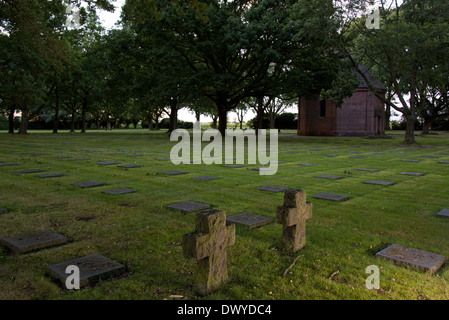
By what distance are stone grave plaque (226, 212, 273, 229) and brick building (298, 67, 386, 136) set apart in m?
29.4

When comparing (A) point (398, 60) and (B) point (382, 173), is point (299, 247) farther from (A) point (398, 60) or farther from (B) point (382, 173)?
(A) point (398, 60)

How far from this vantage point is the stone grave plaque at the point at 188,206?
4810 mm

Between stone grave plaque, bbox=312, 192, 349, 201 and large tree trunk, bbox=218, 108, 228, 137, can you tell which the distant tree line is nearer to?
large tree trunk, bbox=218, 108, 228, 137

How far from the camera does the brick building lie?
108ft

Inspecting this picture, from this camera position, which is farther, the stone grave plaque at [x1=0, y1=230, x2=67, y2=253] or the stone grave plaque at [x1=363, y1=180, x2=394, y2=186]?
the stone grave plaque at [x1=363, y1=180, x2=394, y2=186]

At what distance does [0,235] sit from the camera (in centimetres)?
369

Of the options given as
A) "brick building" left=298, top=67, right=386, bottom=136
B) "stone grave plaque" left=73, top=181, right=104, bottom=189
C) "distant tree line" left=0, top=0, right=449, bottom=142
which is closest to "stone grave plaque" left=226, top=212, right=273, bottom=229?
"stone grave plaque" left=73, top=181, right=104, bottom=189

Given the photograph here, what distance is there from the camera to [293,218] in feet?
10.2

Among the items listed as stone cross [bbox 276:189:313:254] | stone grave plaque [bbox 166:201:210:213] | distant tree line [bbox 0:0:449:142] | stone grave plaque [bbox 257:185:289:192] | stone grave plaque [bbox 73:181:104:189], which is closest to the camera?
stone cross [bbox 276:189:313:254]

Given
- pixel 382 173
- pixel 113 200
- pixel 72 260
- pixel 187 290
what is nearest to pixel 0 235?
pixel 72 260

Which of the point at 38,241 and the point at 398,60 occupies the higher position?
the point at 398,60

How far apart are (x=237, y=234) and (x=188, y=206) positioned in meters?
1.37
